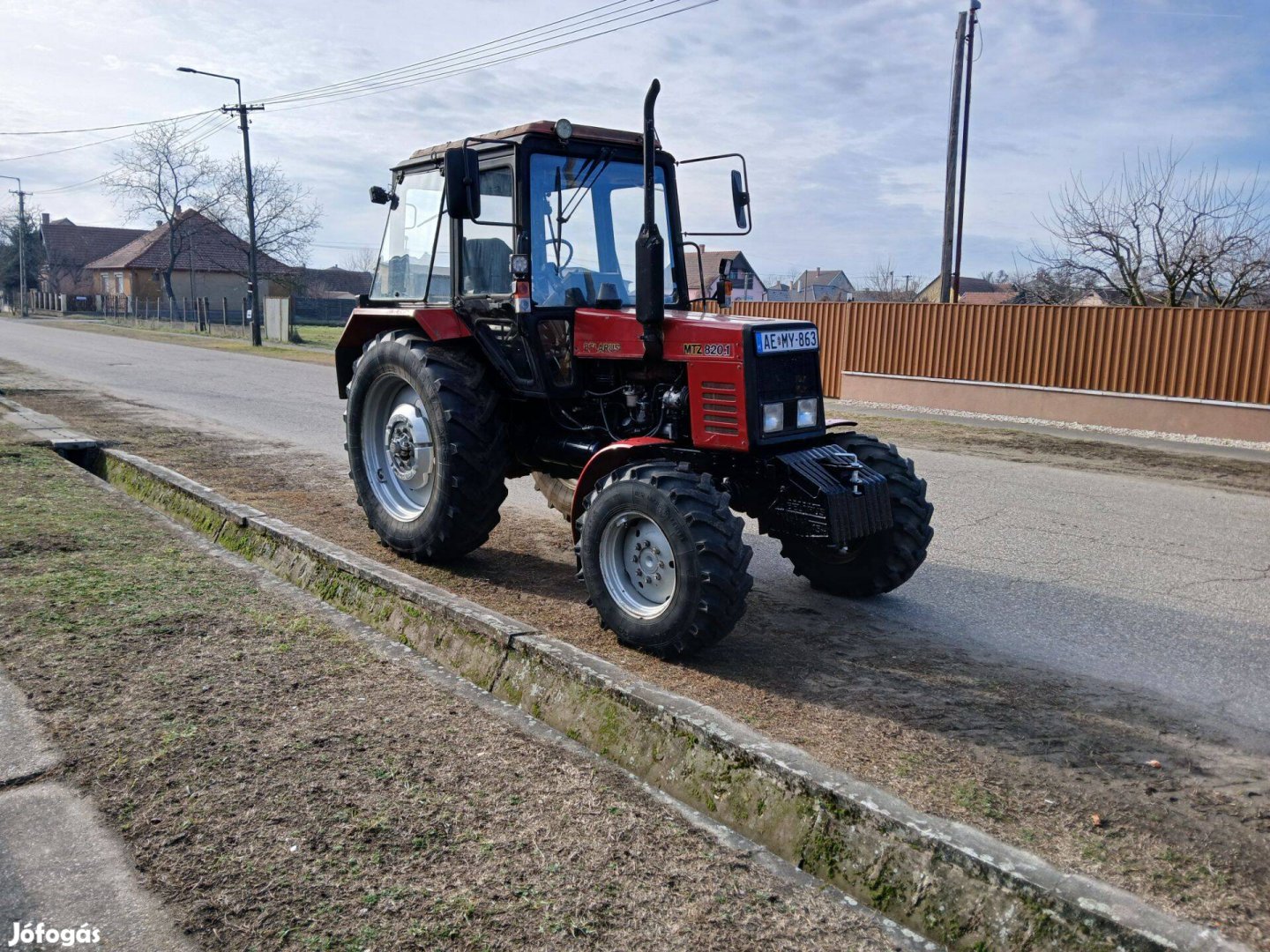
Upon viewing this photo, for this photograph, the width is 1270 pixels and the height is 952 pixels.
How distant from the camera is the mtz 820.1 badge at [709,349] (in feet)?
16.7

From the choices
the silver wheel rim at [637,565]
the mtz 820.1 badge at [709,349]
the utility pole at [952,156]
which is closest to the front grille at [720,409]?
the mtz 820.1 badge at [709,349]

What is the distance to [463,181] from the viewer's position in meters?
5.49

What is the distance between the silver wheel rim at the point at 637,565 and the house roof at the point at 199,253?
63.1 metres

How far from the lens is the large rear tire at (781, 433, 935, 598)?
5.60 meters

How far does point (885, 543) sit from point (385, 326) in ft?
11.7

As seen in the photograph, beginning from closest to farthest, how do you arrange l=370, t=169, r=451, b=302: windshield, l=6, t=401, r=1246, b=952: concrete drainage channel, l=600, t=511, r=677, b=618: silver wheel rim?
l=6, t=401, r=1246, b=952: concrete drainage channel, l=600, t=511, r=677, b=618: silver wheel rim, l=370, t=169, r=451, b=302: windshield

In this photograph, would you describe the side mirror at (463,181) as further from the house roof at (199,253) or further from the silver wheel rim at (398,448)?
the house roof at (199,253)

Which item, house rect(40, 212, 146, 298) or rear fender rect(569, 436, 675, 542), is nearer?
rear fender rect(569, 436, 675, 542)

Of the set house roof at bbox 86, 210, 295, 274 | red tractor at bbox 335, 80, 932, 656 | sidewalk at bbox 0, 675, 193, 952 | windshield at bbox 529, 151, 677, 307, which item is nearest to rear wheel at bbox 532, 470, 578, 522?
red tractor at bbox 335, 80, 932, 656

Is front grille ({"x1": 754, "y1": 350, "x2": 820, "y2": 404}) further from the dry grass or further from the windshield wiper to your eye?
the dry grass

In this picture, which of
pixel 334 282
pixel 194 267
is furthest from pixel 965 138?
pixel 334 282

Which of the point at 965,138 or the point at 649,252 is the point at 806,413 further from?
the point at 965,138

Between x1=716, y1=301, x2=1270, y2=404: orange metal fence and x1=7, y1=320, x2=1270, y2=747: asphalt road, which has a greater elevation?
x1=716, y1=301, x2=1270, y2=404: orange metal fence

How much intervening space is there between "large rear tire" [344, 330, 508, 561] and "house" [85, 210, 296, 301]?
189 feet
